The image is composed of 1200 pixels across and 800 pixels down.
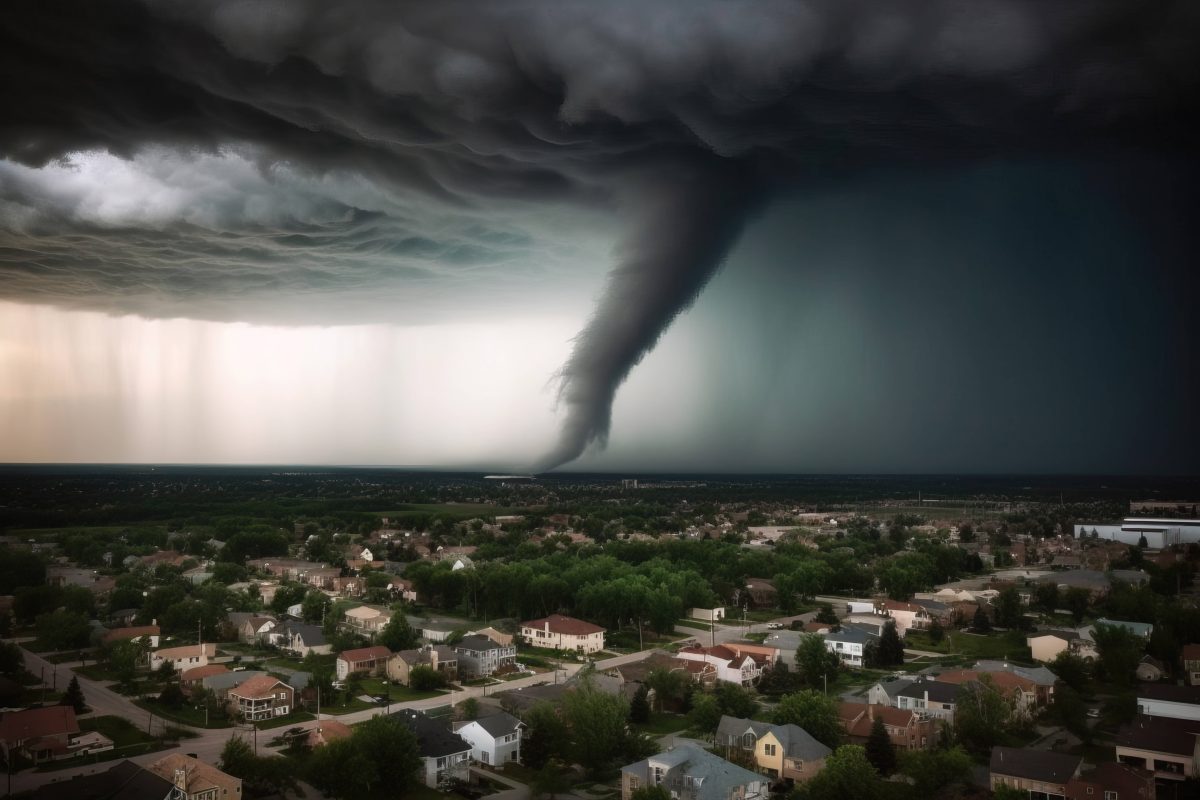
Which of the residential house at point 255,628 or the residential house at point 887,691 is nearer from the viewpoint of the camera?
the residential house at point 887,691

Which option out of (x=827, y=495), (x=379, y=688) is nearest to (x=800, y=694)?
(x=379, y=688)

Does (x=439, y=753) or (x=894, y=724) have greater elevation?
(x=439, y=753)

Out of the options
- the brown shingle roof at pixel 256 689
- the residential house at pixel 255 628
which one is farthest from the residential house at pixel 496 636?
the brown shingle roof at pixel 256 689

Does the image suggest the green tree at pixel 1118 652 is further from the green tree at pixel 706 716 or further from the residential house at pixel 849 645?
the green tree at pixel 706 716

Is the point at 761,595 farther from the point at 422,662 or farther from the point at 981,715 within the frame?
the point at 981,715

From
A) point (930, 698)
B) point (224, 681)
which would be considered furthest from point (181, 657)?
point (930, 698)
